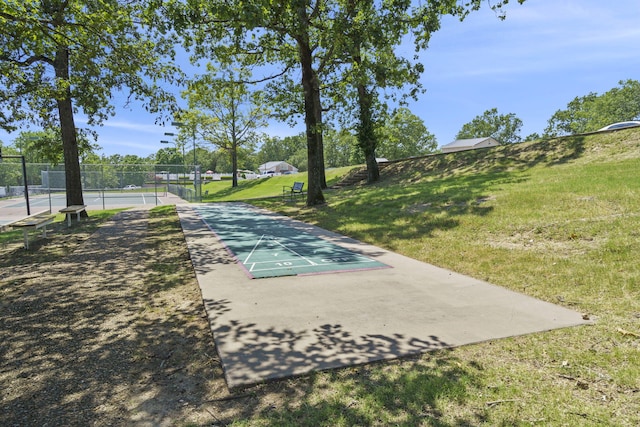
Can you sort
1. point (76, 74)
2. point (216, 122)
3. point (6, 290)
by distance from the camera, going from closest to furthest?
point (6, 290) < point (76, 74) < point (216, 122)

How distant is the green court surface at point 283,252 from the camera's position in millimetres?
6906

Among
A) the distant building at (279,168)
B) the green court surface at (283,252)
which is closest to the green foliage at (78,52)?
the green court surface at (283,252)

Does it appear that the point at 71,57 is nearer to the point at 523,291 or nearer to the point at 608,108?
the point at 523,291

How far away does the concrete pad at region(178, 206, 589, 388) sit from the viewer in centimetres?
356

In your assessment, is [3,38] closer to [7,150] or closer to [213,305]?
[213,305]

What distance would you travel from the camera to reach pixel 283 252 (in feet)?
27.5

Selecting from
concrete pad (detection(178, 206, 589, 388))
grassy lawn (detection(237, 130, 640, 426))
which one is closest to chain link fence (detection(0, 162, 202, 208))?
grassy lawn (detection(237, 130, 640, 426))

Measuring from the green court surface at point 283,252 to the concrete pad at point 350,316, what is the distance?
1.36 ft

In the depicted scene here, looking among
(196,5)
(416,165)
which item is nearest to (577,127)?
(416,165)

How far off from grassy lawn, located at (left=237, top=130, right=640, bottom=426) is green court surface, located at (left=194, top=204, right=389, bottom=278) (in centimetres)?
137

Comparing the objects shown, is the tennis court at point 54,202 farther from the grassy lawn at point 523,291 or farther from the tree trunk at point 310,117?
the grassy lawn at point 523,291

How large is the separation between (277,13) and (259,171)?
348 ft

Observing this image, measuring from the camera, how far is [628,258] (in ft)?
18.3

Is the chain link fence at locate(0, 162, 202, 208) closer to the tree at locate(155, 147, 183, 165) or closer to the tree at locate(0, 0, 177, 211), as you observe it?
the tree at locate(0, 0, 177, 211)
